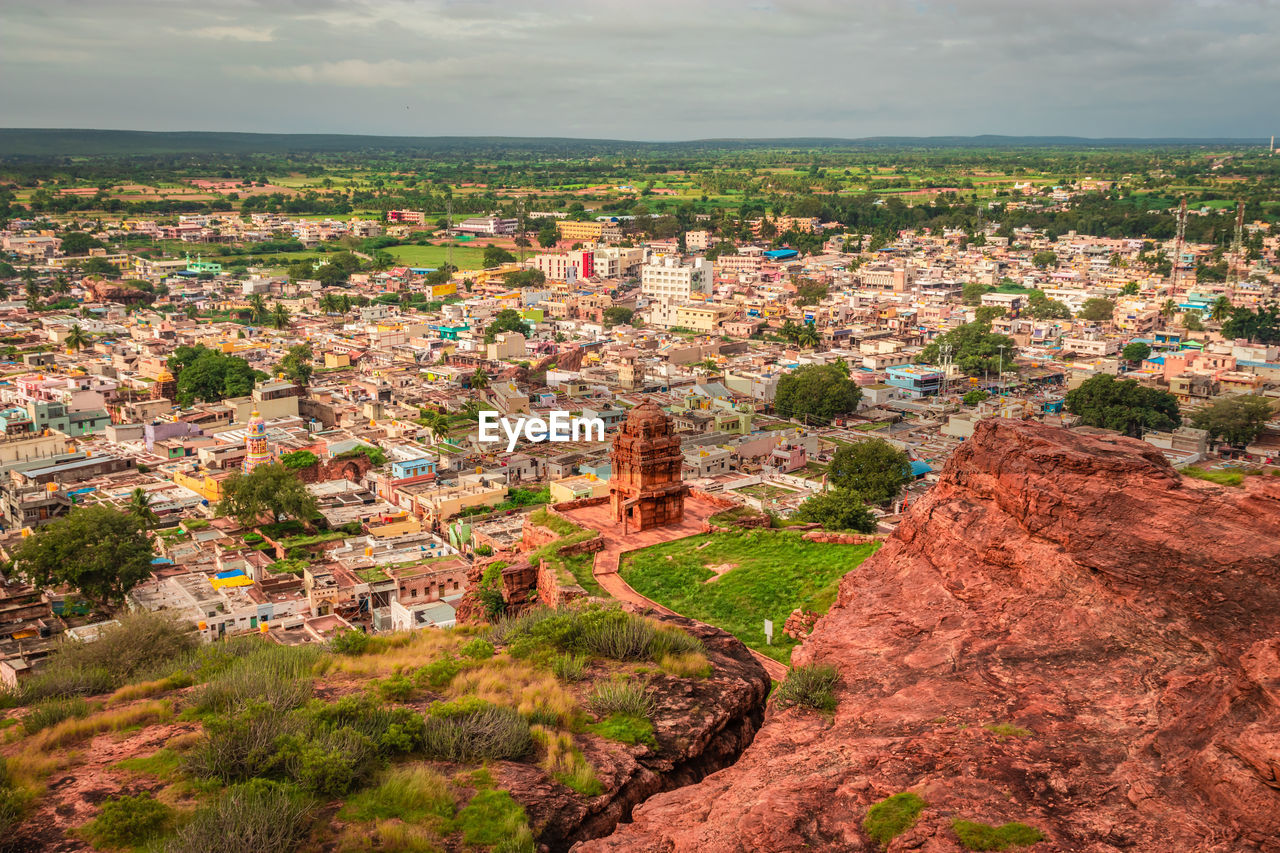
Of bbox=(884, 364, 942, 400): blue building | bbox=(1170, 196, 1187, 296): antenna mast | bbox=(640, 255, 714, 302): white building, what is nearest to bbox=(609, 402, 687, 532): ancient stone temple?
bbox=(884, 364, 942, 400): blue building

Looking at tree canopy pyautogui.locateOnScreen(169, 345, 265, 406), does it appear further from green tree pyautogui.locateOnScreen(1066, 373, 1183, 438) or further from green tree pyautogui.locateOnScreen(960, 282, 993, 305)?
green tree pyautogui.locateOnScreen(960, 282, 993, 305)

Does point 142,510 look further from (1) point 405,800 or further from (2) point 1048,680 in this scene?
(2) point 1048,680

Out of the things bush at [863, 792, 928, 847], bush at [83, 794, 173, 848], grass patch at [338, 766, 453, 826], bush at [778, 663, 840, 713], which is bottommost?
grass patch at [338, 766, 453, 826]

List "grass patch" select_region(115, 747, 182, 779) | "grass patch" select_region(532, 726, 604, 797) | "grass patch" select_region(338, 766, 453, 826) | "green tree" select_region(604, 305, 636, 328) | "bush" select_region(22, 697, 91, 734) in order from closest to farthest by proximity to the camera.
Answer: "grass patch" select_region(338, 766, 453, 826)
"grass patch" select_region(115, 747, 182, 779)
"grass patch" select_region(532, 726, 604, 797)
"bush" select_region(22, 697, 91, 734)
"green tree" select_region(604, 305, 636, 328)

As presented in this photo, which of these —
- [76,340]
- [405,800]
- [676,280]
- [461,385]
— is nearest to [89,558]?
[405,800]

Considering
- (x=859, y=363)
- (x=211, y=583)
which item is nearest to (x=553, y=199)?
(x=859, y=363)

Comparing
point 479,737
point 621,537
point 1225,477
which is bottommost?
point 621,537

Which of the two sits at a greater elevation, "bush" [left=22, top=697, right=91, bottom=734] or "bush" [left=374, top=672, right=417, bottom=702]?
"bush" [left=22, top=697, right=91, bottom=734]
